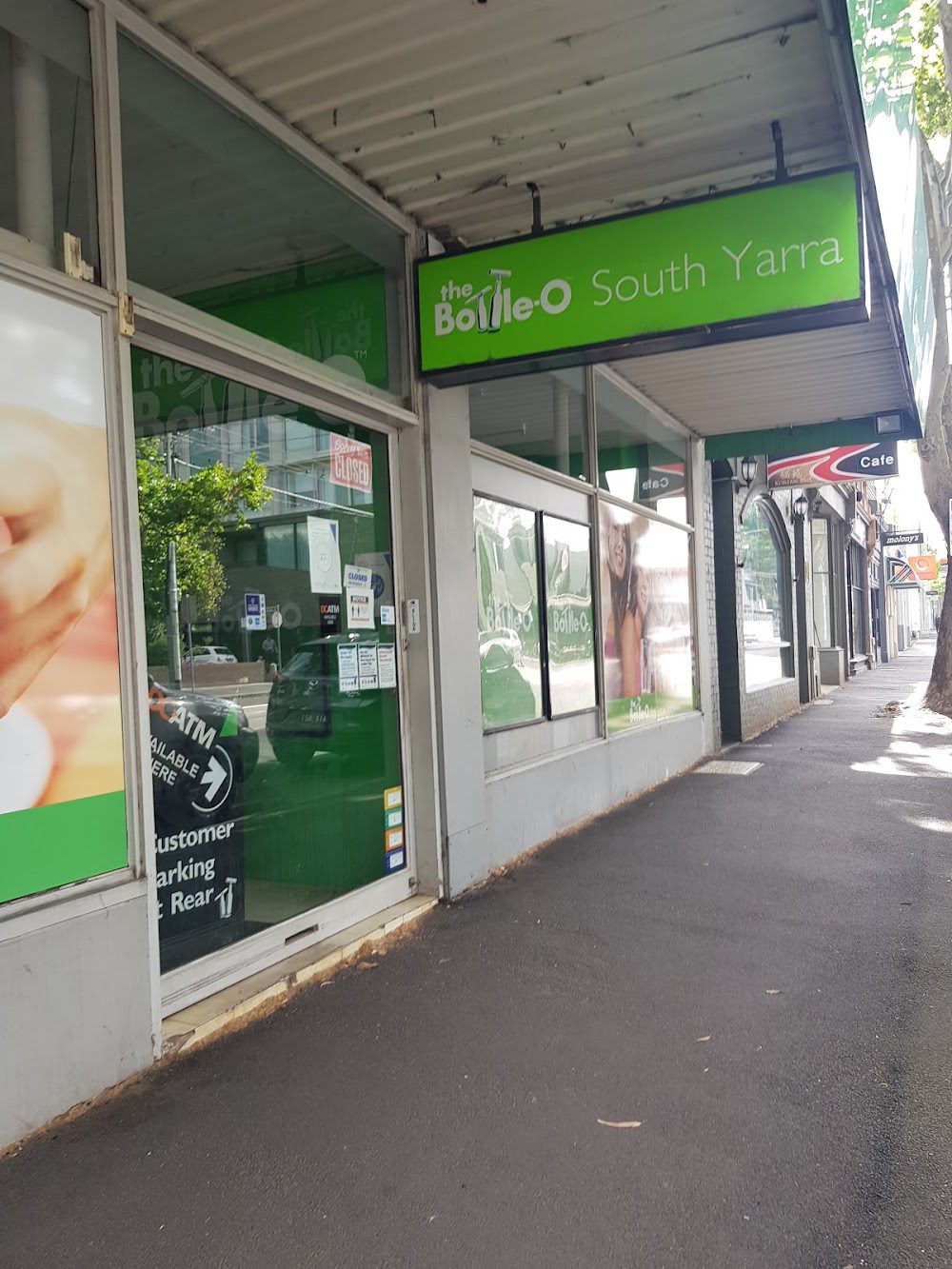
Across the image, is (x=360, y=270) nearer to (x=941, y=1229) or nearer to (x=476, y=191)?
(x=476, y=191)

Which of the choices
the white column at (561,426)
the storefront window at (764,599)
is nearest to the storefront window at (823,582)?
the storefront window at (764,599)

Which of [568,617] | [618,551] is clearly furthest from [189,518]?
[618,551]

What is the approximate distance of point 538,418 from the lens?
6.77 metres

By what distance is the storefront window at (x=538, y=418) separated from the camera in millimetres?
5953

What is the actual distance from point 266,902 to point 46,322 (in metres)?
2.51

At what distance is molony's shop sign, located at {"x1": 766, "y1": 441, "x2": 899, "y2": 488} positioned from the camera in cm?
1054

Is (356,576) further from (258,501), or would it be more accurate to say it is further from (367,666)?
(258,501)

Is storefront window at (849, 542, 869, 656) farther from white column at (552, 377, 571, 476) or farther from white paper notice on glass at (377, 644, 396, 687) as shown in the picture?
white paper notice on glass at (377, 644, 396, 687)

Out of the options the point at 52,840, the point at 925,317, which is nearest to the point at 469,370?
the point at 52,840

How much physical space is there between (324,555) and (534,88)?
2252 mm

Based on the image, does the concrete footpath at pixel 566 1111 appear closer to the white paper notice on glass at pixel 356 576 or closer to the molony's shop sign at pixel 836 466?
the white paper notice on glass at pixel 356 576

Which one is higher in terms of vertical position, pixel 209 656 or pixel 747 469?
pixel 747 469

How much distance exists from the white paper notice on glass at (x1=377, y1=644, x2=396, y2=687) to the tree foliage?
1.09 metres

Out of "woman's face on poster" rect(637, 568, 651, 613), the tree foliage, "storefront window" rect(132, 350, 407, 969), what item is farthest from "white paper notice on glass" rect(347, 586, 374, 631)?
"woman's face on poster" rect(637, 568, 651, 613)
